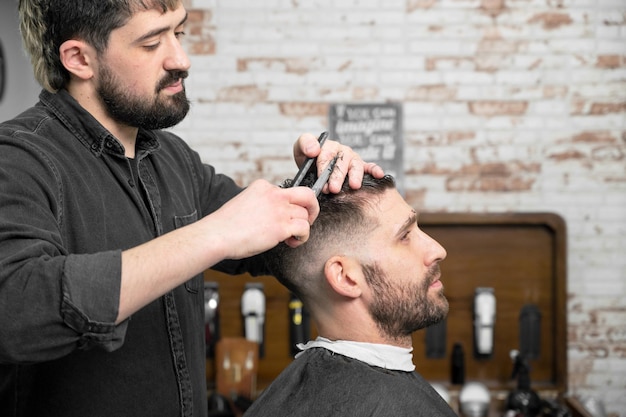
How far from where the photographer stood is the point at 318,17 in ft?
12.7

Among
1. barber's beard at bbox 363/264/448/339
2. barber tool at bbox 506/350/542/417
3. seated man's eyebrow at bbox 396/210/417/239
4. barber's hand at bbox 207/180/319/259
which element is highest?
barber's hand at bbox 207/180/319/259

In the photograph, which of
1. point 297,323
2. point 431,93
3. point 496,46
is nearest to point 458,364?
point 297,323

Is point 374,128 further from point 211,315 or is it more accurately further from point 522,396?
point 522,396

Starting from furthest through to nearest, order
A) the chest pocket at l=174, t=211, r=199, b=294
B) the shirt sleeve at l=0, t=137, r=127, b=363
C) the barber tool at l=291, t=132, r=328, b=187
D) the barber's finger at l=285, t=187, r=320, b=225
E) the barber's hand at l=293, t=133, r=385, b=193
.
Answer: the chest pocket at l=174, t=211, r=199, b=294, the barber's hand at l=293, t=133, r=385, b=193, the barber tool at l=291, t=132, r=328, b=187, the barber's finger at l=285, t=187, r=320, b=225, the shirt sleeve at l=0, t=137, r=127, b=363

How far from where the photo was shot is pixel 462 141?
3900 millimetres

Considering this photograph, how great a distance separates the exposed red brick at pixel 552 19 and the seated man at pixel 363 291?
222 cm

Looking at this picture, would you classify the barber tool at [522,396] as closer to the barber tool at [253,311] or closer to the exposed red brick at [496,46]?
the barber tool at [253,311]

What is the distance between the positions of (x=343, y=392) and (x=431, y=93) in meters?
2.31

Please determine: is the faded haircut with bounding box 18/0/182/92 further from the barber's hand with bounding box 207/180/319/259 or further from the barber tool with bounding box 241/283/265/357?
the barber tool with bounding box 241/283/265/357

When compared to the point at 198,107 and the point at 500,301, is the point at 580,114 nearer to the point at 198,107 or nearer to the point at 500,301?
the point at 500,301

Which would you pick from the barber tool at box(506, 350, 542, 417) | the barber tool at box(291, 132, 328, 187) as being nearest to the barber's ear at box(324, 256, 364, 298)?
the barber tool at box(291, 132, 328, 187)

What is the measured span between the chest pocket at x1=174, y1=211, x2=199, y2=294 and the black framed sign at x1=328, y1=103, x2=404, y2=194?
183 centimetres

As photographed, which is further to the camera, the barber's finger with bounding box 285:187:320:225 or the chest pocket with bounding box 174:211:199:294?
the chest pocket with bounding box 174:211:199:294

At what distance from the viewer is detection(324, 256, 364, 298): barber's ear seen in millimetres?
1881
